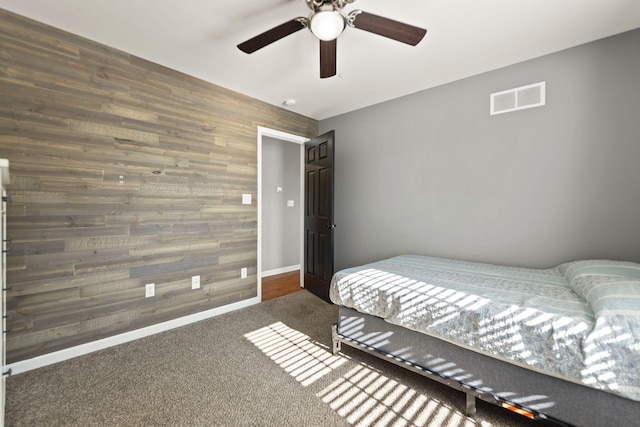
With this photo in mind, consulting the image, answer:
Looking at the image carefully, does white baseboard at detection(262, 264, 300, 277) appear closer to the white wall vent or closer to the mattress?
the mattress

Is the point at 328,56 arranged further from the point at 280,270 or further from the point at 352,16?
the point at 280,270

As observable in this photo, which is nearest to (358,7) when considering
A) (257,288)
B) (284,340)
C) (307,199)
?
(307,199)

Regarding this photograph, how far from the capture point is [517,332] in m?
1.40

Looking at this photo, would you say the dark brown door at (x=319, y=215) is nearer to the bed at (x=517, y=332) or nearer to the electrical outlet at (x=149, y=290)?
the bed at (x=517, y=332)

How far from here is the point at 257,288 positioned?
3.40 m

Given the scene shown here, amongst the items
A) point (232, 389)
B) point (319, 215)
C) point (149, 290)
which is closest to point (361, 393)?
point (232, 389)

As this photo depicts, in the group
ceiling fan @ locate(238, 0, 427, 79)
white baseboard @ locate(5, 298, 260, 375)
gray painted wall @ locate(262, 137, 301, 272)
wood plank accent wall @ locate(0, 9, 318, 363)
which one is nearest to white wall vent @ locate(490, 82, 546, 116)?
ceiling fan @ locate(238, 0, 427, 79)

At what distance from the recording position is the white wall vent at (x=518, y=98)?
94.4 inches

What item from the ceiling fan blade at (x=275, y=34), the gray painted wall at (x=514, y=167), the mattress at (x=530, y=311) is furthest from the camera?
the gray painted wall at (x=514, y=167)

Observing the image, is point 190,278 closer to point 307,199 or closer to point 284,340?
point 284,340

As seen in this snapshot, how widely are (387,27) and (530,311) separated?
180 cm

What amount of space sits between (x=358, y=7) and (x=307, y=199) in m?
2.40

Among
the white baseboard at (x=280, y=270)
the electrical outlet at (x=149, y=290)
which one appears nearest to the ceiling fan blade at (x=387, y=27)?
the electrical outlet at (x=149, y=290)

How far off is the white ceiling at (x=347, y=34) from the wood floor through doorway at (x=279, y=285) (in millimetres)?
2620
